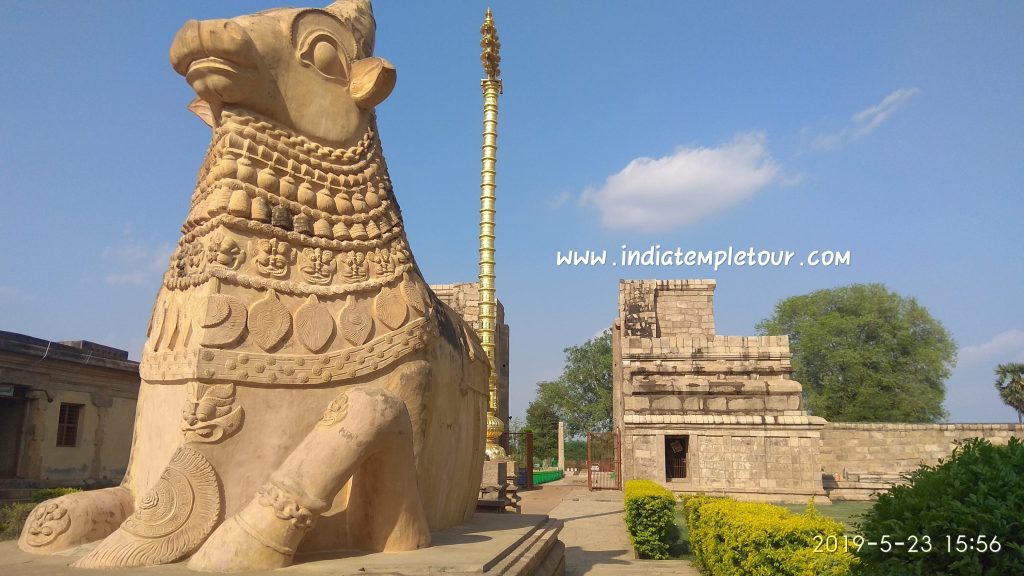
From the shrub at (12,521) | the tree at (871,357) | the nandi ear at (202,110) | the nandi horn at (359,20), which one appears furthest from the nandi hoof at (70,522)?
the tree at (871,357)

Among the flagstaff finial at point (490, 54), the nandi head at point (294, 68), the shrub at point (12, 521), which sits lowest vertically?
the shrub at point (12, 521)

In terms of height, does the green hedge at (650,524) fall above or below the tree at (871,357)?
below

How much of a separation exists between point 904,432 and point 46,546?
1940 centimetres

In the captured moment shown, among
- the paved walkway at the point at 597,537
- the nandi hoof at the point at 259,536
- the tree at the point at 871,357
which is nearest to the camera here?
the nandi hoof at the point at 259,536

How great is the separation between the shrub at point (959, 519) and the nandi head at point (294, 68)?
10.5 feet

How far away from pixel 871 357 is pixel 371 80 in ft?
95.8

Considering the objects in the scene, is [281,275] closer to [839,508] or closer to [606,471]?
[839,508]

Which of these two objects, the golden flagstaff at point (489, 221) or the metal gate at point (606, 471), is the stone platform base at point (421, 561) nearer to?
the golden flagstaff at point (489, 221)

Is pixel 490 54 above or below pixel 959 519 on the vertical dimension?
above

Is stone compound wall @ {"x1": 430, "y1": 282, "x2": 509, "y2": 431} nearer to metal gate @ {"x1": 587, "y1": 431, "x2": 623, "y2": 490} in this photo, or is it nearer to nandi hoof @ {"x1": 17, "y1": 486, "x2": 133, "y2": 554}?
metal gate @ {"x1": 587, "y1": 431, "x2": 623, "y2": 490}

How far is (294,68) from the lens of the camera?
11.8 feet

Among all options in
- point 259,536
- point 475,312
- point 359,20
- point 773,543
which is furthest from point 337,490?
point 475,312

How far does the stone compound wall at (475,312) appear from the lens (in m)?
20.7

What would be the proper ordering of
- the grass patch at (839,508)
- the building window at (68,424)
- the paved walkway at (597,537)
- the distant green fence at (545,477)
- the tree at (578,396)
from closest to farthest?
the paved walkway at (597,537) → the grass patch at (839,508) → the building window at (68,424) → the distant green fence at (545,477) → the tree at (578,396)
